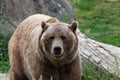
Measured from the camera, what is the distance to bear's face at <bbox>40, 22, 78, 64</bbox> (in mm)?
A: 6719

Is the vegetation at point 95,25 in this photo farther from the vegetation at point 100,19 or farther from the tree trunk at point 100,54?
the tree trunk at point 100,54

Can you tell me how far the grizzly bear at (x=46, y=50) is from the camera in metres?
6.83

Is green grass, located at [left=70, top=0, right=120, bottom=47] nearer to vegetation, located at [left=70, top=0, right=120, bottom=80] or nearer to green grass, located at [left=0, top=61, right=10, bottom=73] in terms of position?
vegetation, located at [left=70, top=0, right=120, bottom=80]

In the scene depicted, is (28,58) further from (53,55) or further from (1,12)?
(1,12)

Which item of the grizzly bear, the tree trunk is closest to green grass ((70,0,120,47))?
the tree trunk

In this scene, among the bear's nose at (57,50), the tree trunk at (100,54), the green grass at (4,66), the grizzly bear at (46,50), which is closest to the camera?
the bear's nose at (57,50)

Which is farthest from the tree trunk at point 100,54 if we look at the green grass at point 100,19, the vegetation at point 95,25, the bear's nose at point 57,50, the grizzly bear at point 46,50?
the green grass at point 100,19

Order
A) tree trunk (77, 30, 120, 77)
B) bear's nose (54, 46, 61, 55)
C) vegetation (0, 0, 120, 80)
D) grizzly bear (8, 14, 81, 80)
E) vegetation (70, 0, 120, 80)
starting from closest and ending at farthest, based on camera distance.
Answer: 1. bear's nose (54, 46, 61, 55)
2. grizzly bear (8, 14, 81, 80)
3. vegetation (0, 0, 120, 80)
4. tree trunk (77, 30, 120, 77)
5. vegetation (70, 0, 120, 80)

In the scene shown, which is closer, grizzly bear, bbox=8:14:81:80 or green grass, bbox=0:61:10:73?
grizzly bear, bbox=8:14:81:80

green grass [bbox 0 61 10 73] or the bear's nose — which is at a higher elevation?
the bear's nose

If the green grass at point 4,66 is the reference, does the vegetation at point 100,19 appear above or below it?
above

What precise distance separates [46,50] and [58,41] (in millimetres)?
260

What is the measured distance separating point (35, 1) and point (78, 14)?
4.24m

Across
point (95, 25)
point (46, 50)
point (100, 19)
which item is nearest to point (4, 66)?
point (46, 50)
